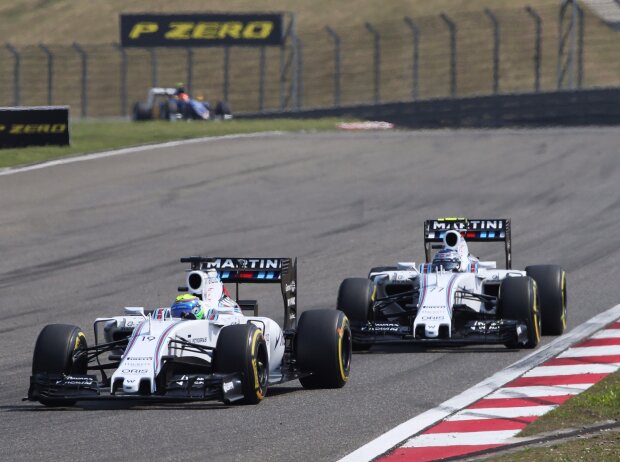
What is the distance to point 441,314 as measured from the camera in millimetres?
14148

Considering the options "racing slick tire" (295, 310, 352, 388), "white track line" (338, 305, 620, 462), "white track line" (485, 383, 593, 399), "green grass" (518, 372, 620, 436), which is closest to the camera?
"white track line" (338, 305, 620, 462)

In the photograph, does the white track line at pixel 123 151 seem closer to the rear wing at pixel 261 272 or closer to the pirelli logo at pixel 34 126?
the pirelli logo at pixel 34 126

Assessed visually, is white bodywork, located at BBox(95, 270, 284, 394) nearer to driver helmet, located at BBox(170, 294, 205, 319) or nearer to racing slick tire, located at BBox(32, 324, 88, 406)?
driver helmet, located at BBox(170, 294, 205, 319)

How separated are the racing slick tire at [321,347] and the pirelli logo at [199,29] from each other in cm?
3998

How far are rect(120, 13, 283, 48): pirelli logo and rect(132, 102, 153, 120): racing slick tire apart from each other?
516cm

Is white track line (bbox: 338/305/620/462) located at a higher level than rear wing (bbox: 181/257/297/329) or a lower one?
lower

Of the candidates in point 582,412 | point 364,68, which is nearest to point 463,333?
point 582,412

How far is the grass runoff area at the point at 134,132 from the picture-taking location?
32.4 m

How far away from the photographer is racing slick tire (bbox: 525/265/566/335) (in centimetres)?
1551

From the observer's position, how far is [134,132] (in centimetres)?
3959

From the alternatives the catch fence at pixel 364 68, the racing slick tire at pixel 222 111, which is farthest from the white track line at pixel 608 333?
the catch fence at pixel 364 68

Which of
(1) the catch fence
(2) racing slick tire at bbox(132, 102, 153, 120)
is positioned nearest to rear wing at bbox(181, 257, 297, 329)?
(2) racing slick tire at bbox(132, 102, 153, 120)

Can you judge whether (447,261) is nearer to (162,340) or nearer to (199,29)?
(162,340)

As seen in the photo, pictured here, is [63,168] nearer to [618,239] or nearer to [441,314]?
[618,239]
